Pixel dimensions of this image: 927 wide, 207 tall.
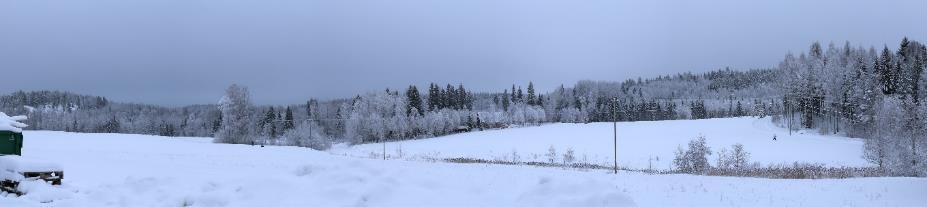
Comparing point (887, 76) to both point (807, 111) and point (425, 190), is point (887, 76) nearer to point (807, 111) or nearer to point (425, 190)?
point (807, 111)

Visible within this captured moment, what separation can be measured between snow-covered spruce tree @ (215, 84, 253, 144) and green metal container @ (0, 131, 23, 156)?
240 ft

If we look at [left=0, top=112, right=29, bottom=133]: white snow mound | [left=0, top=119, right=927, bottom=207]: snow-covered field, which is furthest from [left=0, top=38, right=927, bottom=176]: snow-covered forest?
[left=0, top=112, right=29, bottom=133]: white snow mound

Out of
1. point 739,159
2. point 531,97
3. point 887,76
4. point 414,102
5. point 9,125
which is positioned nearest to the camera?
point 9,125

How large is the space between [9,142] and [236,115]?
253 ft

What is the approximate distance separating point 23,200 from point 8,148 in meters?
6.72

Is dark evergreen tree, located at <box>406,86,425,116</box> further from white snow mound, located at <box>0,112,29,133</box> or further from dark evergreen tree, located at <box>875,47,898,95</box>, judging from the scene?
white snow mound, located at <box>0,112,29,133</box>

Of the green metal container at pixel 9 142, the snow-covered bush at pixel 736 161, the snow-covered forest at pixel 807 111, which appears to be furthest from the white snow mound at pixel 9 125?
the snow-covered bush at pixel 736 161

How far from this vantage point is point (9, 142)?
2036 cm

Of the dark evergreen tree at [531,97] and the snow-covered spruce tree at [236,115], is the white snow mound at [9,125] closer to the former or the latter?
the snow-covered spruce tree at [236,115]

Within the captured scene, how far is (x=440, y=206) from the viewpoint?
575 inches

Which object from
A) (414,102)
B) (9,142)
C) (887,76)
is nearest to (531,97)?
(414,102)

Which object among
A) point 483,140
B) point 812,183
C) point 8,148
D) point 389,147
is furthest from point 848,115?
point 8,148

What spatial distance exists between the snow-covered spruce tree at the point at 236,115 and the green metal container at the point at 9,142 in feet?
240

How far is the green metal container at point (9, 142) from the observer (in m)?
20.2
